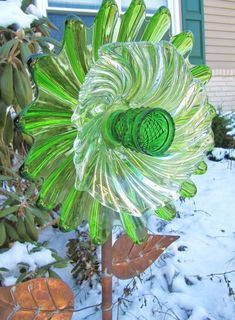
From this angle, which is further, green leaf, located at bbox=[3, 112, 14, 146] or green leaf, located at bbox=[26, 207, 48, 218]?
green leaf, located at bbox=[26, 207, 48, 218]

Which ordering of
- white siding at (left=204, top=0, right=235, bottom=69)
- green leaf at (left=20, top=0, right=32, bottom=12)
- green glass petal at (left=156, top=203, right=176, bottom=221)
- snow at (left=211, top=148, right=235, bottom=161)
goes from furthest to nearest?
white siding at (left=204, top=0, right=235, bottom=69) → snow at (left=211, top=148, right=235, bottom=161) → green leaf at (left=20, top=0, right=32, bottom=12) → green glass petal at (left=156, top=203, right=176, bottom=221)

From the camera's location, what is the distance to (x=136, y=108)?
0.73 m

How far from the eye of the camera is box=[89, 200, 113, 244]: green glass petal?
2.58 feet

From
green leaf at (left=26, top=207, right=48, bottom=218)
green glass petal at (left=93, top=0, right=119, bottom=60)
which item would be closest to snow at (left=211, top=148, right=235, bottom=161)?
green leaf at (left=26, top=207, right=48, bottom=218)

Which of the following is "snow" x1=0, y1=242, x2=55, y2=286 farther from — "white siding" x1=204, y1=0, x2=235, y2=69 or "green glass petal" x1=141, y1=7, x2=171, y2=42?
"white siding" x1=204, y1=0, x2=235, y2=69

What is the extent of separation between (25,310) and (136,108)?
44 centimetres

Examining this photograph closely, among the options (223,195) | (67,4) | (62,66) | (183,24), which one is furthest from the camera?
(183,24)

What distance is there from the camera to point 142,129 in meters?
0.68

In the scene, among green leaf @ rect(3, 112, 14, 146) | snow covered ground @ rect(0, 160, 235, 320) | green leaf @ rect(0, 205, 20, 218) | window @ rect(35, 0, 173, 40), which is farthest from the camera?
window @ rect(35, 0, 173, 40)

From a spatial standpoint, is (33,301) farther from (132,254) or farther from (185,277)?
(185,277)

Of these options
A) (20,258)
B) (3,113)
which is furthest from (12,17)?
(20,258)

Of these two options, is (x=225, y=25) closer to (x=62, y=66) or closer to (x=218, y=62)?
(x=218, y=62)

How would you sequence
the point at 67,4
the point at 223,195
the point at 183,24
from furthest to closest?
the point at 183,24, the point at 67,4, the point at 223,195

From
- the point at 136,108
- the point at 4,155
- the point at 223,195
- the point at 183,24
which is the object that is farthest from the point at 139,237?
the point at 183,24
